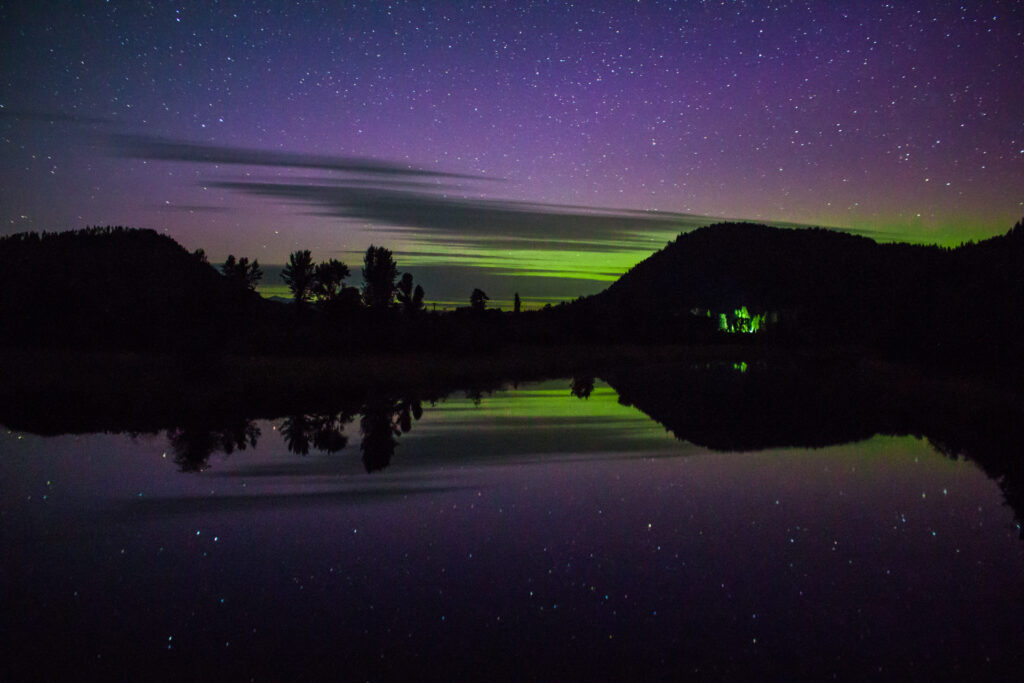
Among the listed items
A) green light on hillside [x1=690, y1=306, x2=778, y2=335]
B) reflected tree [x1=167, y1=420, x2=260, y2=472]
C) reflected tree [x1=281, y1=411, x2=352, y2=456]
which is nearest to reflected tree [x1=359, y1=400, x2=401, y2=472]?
reflected tree [x1=281, y1=411, x2=352, y2=456]

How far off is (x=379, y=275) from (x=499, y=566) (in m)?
81.1

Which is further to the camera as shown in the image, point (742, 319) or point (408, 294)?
point (742, 319)

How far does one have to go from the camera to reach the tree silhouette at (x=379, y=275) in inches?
3388

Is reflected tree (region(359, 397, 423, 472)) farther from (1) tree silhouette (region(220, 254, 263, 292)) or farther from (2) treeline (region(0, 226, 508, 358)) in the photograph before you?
(1) tree silhouette (region(220, 254, 263, 292))

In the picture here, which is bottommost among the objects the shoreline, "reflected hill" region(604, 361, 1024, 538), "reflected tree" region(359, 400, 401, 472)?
"reflected hill" region(604, 361, 1024, 538)

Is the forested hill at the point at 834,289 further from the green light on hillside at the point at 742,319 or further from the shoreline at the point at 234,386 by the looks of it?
the shoreline at the point at 234,386

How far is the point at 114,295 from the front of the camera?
8150cm

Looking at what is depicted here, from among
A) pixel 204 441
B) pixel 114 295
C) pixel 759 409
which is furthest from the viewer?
pixel 114 295

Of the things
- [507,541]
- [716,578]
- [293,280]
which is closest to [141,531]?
[507,541]

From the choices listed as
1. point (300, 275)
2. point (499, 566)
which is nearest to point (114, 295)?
point (300, 275)

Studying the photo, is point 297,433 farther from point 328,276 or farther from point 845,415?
point 328,276

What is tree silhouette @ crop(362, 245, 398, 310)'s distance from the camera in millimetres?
86062

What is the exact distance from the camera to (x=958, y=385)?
25.6 metres

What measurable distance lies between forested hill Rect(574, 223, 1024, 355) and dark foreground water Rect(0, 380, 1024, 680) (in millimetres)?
24661
